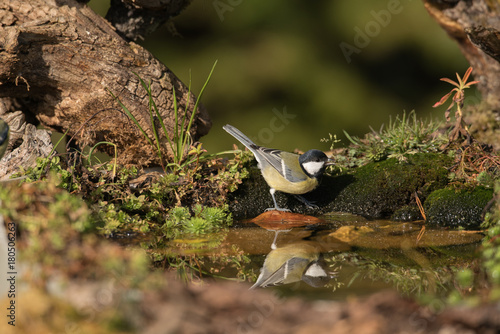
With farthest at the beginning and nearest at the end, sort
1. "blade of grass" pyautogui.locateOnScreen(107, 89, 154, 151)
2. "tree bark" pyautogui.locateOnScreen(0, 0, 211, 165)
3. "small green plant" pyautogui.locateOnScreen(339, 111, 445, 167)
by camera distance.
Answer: "small green plant" pyautogui.locateOnScreen(339, 111, 445, 167)
"blade of grass" pyautogui.locateOnScreen(107, 89, 154, 151)
"tree bark" pyautogui.locateOnScreen(0, 0, 211, 165)

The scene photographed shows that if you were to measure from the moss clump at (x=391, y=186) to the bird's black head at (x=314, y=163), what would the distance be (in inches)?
16.6

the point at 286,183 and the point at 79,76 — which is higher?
the point at 79,76

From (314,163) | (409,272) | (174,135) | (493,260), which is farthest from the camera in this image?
(174,135)

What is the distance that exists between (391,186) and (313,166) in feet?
2.22

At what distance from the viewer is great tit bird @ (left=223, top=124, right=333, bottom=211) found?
385cm

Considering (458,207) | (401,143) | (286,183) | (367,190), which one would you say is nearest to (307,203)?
(286,183)

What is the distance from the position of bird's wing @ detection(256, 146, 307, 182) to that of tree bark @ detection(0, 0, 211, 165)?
870 mm

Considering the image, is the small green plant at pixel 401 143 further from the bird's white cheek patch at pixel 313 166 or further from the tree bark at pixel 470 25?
the bird's white cheek patch at pixel 313 166

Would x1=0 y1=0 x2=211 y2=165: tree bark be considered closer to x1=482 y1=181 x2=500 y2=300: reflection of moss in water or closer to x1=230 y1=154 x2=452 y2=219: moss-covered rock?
x1=230 y1=154 x2=452 y2=219: moss-covered rock

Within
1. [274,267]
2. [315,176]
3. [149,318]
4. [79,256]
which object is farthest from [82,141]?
[149,318]

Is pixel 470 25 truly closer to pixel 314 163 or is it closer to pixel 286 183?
pixel 314 163

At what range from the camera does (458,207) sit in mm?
3727

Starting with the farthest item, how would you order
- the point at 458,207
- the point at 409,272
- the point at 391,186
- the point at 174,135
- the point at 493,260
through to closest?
the point at 174,135 < the point at 391,186 < the point at 458,207 < the point at 409,272 < the point at 493,260

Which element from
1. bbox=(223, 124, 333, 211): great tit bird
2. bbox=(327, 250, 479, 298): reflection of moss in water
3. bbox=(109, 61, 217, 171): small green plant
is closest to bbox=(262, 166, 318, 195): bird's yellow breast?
bbox=(223, 124, 333, 211): great tit bird
